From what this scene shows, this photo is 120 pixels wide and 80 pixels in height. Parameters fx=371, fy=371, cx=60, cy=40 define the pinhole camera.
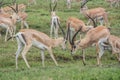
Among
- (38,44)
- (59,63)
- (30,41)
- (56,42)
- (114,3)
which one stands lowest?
(59,63)

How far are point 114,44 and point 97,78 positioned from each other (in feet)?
12.8

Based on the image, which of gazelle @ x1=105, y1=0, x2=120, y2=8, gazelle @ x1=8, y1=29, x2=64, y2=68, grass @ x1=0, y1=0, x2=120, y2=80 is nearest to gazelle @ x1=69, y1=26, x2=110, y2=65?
grass @ x1=0, y1=0, x2=120, y2=80

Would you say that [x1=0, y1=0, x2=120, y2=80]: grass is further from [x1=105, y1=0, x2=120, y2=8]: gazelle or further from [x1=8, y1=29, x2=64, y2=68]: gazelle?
[x1=105, y1=0, x2=120, y2=8]: gazelle

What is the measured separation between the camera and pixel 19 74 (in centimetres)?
873

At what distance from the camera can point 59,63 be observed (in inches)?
479

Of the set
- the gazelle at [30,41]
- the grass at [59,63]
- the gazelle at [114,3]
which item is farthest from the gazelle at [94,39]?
the gazelle at [114,3]

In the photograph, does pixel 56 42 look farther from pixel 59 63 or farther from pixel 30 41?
pixel 30 41

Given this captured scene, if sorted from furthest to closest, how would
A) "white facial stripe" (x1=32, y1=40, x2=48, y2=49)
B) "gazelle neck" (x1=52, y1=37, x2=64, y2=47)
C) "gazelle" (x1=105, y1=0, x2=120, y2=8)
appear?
"gazelle" (x1=105, y1=0, x2=120, y2=8) < "gazelle neck" (x1=52, y1=37, x2=64, y2=47) < "white facial stripe" (x1=32, y1=40, x2=48, y2=49)

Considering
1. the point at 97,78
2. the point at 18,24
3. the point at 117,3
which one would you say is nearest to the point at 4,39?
the point at 18,24

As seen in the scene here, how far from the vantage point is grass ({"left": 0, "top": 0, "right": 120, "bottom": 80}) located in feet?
28.0

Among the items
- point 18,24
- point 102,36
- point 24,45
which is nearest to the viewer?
point 24,45

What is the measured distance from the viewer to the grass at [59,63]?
8531mm

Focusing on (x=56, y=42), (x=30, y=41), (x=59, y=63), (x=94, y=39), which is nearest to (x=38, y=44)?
(x=30, y=41)

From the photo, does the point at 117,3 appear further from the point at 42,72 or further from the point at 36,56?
the point at 42,72
